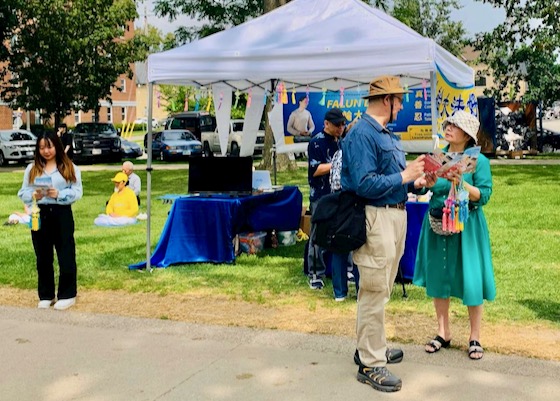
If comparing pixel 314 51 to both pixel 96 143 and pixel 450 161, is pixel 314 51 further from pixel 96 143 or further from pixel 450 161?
pixel 96 143

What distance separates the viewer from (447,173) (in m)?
4.94

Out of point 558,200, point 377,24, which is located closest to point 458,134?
point 377,24

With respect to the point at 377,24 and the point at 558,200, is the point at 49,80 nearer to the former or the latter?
the point at 558,200

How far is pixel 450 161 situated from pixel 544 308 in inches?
108

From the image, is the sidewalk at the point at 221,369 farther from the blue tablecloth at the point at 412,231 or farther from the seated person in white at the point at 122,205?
the seated person in white at the point at 122,205

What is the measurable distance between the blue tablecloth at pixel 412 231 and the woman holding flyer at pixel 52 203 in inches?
130

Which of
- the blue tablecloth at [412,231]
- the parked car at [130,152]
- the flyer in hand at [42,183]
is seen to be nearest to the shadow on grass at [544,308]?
the blue tablecloth at [412,231]

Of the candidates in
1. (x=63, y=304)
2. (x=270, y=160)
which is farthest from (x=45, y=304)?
(x=270, y=160)

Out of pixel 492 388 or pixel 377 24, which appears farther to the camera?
pixel 377 24

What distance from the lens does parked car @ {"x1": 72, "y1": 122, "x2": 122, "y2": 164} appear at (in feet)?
110

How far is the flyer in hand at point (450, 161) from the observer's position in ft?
15.7

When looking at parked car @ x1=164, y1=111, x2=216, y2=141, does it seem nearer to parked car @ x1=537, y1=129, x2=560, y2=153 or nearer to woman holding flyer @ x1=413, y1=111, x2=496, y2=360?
parked car @ x1=537, y1=129, x2=560, y2=153

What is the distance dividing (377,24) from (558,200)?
28.2 feet

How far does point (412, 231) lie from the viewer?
8.08 metres
